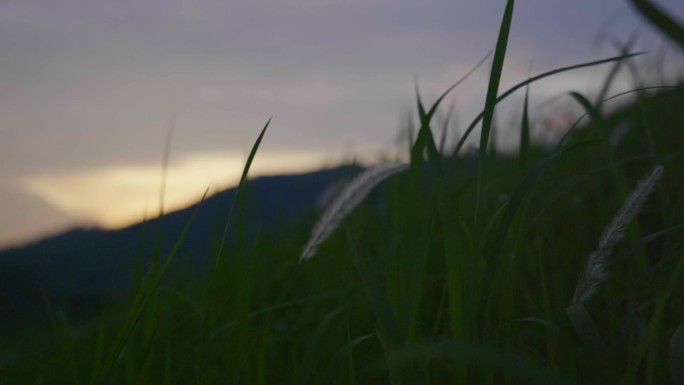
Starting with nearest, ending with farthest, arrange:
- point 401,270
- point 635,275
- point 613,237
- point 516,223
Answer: point 613,237 → point 401,270 → point 516,223 → point 635,275

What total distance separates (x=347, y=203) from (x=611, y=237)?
35 centimetres

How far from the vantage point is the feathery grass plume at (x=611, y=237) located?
1021 mm

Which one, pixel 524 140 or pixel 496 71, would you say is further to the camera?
pixel 524 140

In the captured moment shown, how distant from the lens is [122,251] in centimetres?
243

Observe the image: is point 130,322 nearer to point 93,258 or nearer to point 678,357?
point 678,357

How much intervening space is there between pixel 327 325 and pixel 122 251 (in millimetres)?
1346

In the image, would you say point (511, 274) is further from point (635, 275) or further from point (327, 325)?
point (635, 275)

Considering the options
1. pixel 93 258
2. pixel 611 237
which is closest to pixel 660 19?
pixel 611 237

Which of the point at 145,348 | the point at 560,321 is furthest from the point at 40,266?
the point at 560,321

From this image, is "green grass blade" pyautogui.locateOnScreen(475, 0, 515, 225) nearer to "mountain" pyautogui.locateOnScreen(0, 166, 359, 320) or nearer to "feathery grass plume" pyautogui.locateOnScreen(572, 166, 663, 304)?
"feathery grass plume" pyautogui.locateOnScreen(572, 166, 663, 304)

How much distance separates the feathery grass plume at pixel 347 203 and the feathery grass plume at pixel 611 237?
0.28 metres

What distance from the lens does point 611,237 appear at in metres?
A: 1.03

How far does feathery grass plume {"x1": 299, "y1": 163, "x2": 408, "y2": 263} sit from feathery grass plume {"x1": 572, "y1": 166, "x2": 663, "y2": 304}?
277 mm

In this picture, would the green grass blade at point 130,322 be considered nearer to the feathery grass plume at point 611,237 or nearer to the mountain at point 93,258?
the feathery grass plume at point 611,237
